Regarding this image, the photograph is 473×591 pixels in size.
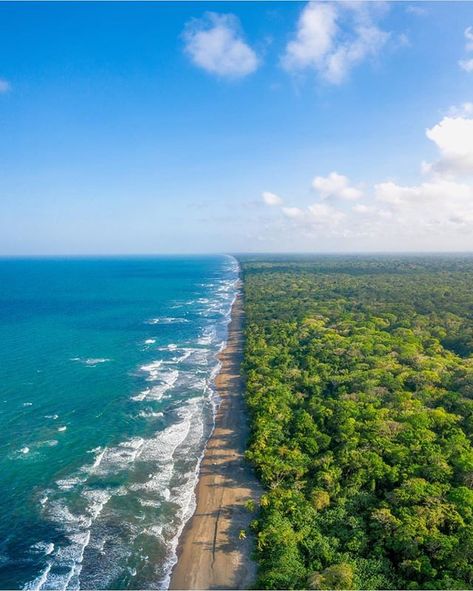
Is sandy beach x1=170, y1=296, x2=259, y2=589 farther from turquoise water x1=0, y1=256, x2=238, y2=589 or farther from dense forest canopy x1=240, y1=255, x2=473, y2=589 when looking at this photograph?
dense forest canopy x1=240, y1=255, x2=473, y2=589

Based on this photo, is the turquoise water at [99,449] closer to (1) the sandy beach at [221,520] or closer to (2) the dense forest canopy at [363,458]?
(1) the sandy beach at [221,520]

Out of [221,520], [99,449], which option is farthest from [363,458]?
[99,449]

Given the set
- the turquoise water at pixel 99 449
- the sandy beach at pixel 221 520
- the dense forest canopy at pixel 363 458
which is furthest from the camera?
the turquoise water at pixel 99 449

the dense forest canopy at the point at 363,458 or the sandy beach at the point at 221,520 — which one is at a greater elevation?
the dense forest canopy at the point at 363,458

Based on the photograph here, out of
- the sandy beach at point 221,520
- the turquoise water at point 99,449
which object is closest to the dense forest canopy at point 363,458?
the sandy beach at point 221,520

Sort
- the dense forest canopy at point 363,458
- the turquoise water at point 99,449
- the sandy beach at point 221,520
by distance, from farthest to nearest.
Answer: the turquoise water at point 99,449, the sandy beach at point 221,520, the dense forest canopy at point 363,458

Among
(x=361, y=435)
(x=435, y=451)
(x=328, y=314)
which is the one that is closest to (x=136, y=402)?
(x=361, y=435)

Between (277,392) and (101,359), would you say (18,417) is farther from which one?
(277,392)

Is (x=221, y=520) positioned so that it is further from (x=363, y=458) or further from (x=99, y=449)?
(x=99, y=449)
